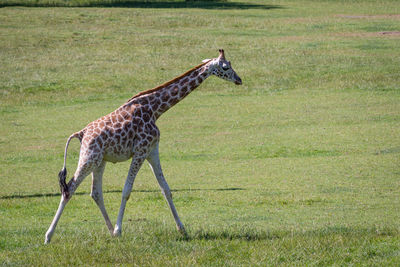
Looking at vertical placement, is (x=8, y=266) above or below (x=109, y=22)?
above

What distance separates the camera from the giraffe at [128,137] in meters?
10.4

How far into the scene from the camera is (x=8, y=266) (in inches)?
371

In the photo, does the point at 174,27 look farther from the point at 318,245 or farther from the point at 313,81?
the point at 318,245

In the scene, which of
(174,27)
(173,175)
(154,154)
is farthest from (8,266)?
(174,27)

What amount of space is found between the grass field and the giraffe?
795mm

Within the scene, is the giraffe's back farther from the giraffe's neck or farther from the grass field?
the grass field

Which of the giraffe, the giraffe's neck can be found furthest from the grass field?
the giraffe's neck

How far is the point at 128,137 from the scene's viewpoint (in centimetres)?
1071

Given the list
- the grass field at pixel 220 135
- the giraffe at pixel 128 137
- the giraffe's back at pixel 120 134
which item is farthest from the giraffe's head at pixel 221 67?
the grass field at pixel 220 135

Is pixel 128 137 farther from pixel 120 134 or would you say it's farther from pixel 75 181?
pixel 75 181

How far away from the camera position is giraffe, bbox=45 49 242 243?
410 inches

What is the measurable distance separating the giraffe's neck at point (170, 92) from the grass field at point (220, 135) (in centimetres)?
205

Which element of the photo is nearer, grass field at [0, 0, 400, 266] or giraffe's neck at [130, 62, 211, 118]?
grass field at [0, 0, 400, 266]

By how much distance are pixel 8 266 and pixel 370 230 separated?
5819 millimetres
